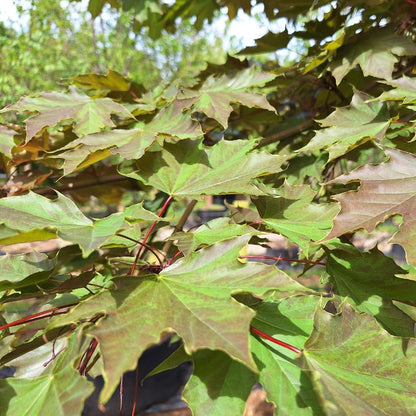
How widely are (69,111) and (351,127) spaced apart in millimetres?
738

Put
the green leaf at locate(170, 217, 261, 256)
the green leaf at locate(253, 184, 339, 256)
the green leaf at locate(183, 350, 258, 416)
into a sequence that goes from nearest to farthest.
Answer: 1. the green leaf at locate(183, 350, 258, 416)
2. the green leaf at locate(170, 217, 261, 256)
3. the green leaf at locate(253, 184, 339, 256)

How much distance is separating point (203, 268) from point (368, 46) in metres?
0.90

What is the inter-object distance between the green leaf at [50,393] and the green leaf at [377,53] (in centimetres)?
100

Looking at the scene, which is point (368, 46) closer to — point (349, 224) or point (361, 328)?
point (349, 224)

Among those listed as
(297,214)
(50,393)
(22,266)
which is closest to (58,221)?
(22,266)

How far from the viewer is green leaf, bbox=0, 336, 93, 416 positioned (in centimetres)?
53

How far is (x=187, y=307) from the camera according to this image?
560 millimetres

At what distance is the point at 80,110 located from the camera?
3.69 feet

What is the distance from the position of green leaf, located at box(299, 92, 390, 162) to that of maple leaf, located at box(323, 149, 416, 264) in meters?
0.17

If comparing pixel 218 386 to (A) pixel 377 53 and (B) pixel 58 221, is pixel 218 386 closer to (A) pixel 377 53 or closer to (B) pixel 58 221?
(B) pixel 58 221

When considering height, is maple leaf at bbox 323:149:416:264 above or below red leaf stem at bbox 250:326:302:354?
above

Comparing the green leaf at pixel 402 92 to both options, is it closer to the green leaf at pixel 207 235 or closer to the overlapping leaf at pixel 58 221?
the green leaf at pixel 207 235

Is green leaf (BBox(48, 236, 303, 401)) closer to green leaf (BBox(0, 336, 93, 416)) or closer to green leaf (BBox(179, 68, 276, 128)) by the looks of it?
green leaf (BBox(0, 336, 93, 416))

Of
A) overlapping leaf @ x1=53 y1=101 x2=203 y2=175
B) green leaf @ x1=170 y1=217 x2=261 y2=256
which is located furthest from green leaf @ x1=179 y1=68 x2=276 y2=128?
green leaf @ x1=170 y1=217 x2=261 y2=256
